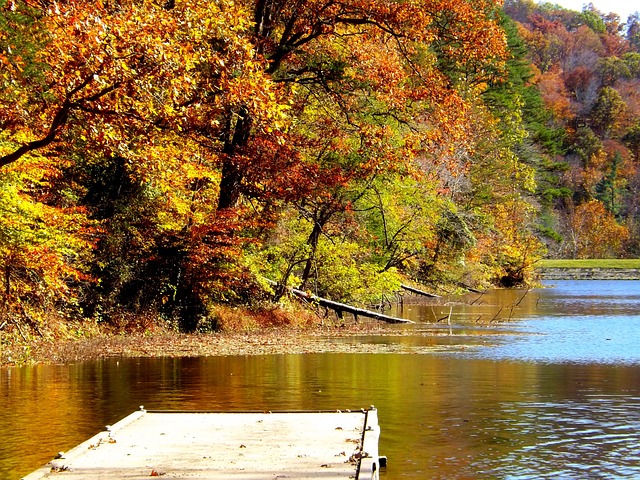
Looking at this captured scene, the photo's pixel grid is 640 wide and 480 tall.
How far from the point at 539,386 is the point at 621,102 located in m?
96.1

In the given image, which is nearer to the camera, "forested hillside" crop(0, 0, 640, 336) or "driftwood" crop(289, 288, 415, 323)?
"forested hillside" crop(0, 0, 640, 336)

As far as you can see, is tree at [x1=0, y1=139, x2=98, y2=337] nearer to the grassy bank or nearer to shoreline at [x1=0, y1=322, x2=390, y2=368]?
shoreline at [x1=0, y1=322, x2=390, y2=368]

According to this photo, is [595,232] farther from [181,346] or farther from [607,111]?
[181,346]

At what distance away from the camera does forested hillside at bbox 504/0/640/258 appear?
99.8 meters

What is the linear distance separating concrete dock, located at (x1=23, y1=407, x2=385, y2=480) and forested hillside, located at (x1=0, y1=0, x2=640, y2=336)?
4.79 m

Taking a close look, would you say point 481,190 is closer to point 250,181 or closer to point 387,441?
point 250,181

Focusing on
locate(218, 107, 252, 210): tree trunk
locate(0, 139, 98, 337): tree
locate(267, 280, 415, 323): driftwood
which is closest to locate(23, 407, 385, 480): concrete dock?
locate(0, 139, 98, 337): tree

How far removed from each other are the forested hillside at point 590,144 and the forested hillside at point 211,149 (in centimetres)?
5624

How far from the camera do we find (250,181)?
→ 85.9ft

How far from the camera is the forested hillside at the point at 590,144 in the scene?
99.8m

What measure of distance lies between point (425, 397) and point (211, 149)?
41.9 ft

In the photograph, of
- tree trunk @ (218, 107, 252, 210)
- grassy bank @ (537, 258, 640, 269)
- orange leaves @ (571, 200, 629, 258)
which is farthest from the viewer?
orange leaves @ (571, 200, 629, 258)

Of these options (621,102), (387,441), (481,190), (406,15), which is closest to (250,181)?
(406,15)

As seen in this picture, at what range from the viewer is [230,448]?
9.76 m
